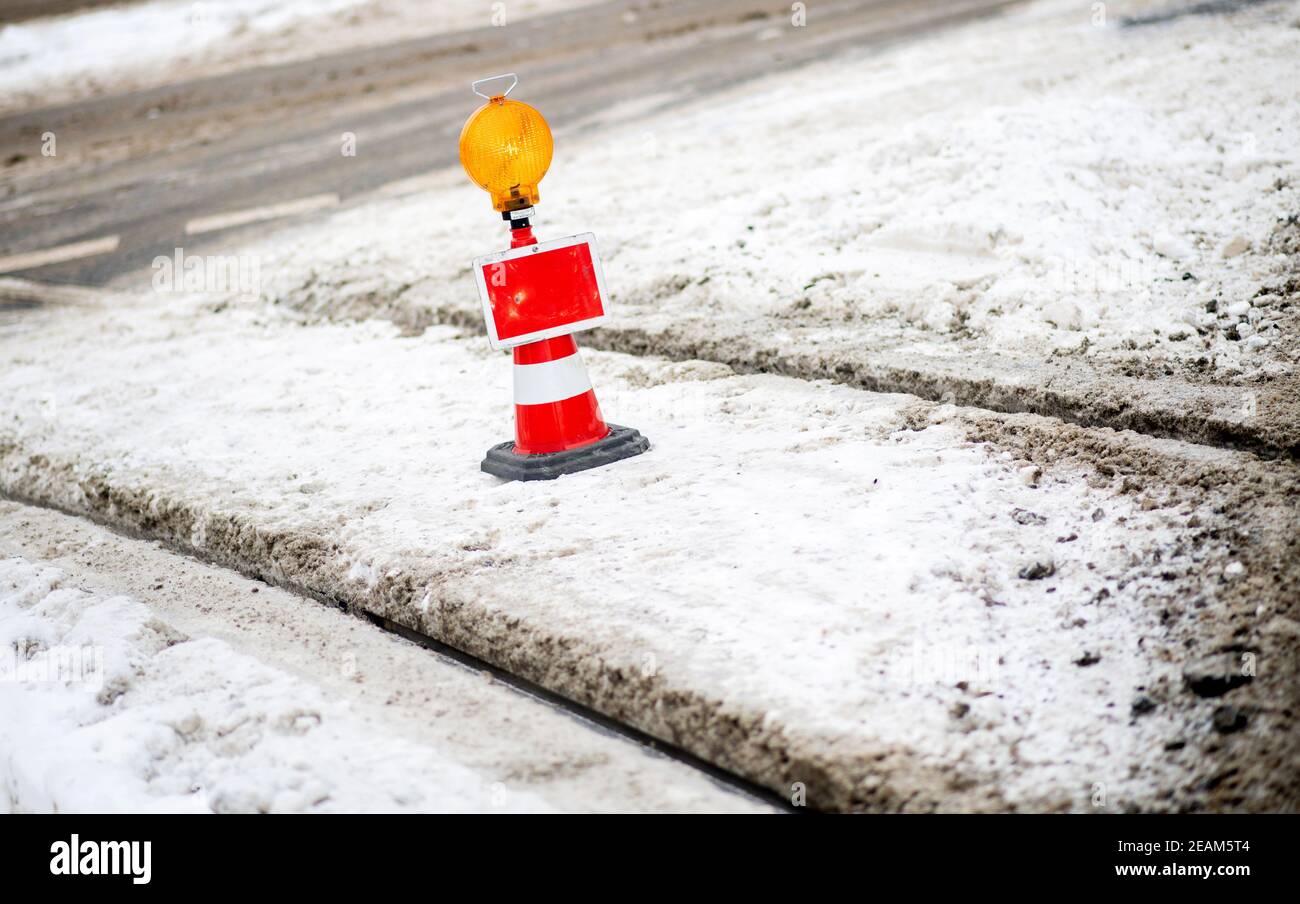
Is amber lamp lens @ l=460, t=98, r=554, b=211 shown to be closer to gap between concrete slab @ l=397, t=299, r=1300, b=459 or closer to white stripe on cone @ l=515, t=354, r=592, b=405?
white stripe on cone @ l=515, t=354, r=592, b=405

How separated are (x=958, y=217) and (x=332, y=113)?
363 inches

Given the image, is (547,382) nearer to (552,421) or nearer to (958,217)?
(552,421)

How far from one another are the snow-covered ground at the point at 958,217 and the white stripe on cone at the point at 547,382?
1094 mm

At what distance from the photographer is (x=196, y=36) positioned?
62.8 feet

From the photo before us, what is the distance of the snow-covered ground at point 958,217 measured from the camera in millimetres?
4254

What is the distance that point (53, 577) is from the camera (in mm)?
3332

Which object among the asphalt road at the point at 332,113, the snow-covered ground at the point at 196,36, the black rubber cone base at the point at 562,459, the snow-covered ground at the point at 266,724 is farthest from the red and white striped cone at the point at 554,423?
the snow-covered ground at the point at 196,36

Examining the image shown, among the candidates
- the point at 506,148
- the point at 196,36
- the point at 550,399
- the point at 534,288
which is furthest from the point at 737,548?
the point at 196,36

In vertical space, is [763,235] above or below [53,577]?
above

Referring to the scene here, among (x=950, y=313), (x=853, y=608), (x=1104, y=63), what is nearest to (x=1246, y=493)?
(x=853, y=608)

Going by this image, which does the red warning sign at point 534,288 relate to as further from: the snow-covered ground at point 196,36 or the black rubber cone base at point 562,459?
the snow-covered ground at point 196,36

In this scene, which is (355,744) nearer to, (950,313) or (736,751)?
(736,751)
